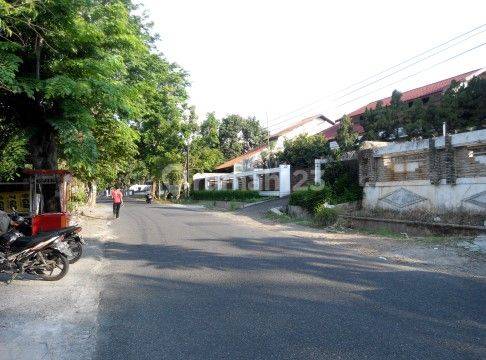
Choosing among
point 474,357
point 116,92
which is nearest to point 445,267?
point 474,357

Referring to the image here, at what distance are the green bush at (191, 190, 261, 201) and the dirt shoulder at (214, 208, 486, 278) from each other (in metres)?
18.7

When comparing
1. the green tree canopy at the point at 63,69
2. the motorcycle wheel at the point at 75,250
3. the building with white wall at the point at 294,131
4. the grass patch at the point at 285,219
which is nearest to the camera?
the green tree canopy at the point at 63,69

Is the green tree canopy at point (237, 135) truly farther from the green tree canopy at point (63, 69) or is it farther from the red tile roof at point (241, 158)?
the green tree canopy at point (63, 69)

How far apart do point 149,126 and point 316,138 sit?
16461mm

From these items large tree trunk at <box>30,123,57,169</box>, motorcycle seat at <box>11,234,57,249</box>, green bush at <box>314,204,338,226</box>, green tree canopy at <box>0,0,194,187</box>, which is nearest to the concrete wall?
green bush at <box>314,204,338,226</box>

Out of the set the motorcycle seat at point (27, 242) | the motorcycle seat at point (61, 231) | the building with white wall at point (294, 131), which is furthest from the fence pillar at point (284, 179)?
the motorcycle seat at point (27, 242)

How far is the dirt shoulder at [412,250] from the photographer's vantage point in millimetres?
8797

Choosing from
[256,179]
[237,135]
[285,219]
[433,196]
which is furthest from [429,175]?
[237,135]

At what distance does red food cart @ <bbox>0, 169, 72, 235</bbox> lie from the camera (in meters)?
11.8

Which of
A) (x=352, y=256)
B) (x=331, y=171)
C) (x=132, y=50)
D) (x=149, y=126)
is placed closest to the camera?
(x=352, y=256)

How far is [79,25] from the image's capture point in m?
9.09

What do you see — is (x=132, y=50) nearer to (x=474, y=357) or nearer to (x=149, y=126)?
(x=149, y=126)

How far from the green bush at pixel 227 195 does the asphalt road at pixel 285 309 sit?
2415 centimetres

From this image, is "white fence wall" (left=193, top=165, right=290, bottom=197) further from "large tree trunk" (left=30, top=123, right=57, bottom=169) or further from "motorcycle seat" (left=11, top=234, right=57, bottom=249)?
"motorcycle seat" (left=11, top=234, right=57, bottom=249)
